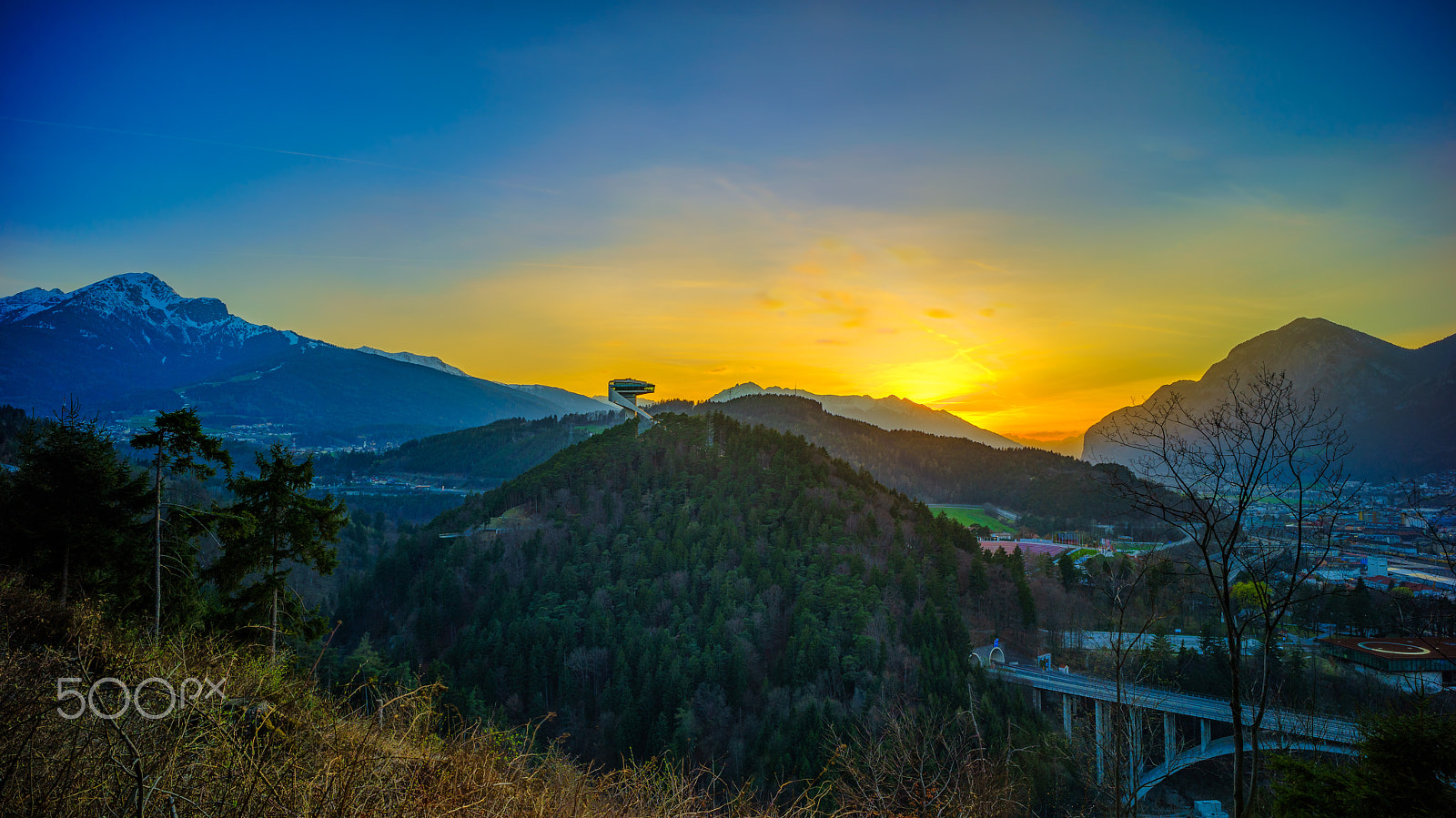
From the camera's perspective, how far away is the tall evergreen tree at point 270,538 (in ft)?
38.3

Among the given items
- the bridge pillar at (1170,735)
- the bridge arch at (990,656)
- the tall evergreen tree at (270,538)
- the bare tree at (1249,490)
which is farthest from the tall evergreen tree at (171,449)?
the bridge arch at (990,656)

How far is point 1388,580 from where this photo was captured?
13.5 m

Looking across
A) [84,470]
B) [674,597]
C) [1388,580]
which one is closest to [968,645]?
[674,597]

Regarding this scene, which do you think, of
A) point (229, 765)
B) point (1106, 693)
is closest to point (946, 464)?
point (1106, 693)

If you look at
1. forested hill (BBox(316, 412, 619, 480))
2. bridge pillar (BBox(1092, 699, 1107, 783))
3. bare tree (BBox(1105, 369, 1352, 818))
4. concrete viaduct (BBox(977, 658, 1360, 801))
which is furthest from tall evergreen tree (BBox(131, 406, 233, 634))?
forested hill (BBox(316, 412, 619, 480))

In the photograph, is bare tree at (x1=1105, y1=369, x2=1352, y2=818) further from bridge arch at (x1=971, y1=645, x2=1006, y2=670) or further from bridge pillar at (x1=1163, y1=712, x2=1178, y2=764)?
bridge arch at (x1=971, y1=645, x2=1006, y2=670)

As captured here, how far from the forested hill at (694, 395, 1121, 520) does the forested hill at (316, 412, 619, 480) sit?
2732cm

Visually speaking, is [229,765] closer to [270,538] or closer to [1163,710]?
[270,538]

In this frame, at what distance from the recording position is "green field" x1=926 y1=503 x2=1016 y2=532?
244 feet

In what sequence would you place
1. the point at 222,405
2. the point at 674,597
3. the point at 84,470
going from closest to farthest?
the point at 84,470
the point at 674,597
the point at 222,405

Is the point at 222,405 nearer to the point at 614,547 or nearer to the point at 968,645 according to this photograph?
the point at 614,547

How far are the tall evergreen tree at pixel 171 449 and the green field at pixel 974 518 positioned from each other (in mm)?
68498

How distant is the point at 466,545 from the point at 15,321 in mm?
228858

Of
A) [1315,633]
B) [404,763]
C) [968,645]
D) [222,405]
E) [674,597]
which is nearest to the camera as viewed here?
[404,763]
